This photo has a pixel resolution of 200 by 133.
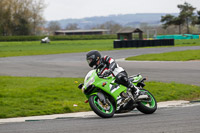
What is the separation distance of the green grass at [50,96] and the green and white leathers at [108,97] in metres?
0.60

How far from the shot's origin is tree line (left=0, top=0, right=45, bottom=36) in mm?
116125

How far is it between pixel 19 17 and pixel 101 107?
371ft

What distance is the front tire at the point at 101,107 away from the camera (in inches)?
340

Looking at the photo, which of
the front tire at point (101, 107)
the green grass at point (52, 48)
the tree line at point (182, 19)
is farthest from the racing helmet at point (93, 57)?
the tree line at point (182, 19)

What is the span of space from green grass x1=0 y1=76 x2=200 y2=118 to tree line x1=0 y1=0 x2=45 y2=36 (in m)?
103

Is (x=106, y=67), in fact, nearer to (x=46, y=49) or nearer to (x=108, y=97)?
(x=108, y=97)

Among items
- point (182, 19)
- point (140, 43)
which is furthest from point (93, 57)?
point (182, 19)

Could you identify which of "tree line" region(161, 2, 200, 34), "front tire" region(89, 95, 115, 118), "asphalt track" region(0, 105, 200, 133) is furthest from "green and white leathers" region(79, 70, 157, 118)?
"tree line" region(161, 2, 200, 34)

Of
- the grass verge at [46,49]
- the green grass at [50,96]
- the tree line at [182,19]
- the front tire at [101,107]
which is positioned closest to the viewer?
the front tire at [101,107]

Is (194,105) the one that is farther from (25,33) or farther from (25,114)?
(25,33)

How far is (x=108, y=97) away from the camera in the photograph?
29.8 feet

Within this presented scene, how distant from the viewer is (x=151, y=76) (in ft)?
60.3

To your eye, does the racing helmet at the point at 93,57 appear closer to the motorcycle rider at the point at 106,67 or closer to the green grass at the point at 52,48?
the motorcycle rider at the point at 106,67

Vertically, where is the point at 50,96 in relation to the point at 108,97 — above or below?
below
